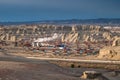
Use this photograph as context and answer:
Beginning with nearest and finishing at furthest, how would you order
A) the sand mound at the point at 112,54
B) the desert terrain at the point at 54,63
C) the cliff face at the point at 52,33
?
the desert terrain at the point at 54,63 → the sand mound at the point at 112,54 → the cliff face at the point at 52,33

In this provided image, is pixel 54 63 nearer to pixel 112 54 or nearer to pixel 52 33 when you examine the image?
pixel 112 54

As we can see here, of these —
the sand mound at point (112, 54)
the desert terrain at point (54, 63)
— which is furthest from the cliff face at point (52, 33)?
the sand mound at point (112, 54)

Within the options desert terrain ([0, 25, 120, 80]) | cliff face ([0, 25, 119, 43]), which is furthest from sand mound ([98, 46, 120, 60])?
cliff face ([0, 25, 119, 43])

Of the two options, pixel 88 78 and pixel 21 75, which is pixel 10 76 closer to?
pixel 21 75

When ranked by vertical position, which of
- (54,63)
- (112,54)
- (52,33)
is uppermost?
(52,33)

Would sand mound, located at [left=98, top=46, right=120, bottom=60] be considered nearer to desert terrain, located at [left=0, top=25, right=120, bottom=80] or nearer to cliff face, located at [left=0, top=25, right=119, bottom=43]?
desert terrain, located at [left=0, top=25, right=120, bottom=80]

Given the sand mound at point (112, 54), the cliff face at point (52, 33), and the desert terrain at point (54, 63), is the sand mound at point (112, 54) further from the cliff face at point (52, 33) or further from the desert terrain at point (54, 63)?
the cliff face at point (52, 33)

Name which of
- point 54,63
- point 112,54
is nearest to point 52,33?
point 112,54

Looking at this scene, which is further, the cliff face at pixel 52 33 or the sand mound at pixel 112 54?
the cliff face at pixel 52 33

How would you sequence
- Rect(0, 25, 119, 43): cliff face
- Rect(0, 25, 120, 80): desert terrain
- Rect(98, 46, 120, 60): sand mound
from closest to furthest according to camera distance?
Rect(0, 25, 120, 80): desert terrain < Rect(98, 46, 120, 60): sand mound < Rect(0, 25, 119, 43): cliff face

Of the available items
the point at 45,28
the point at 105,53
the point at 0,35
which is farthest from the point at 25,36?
the point at 105,53

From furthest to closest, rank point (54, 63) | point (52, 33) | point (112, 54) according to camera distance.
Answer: point (52, 33), point (112, 54), point (54, 63)
